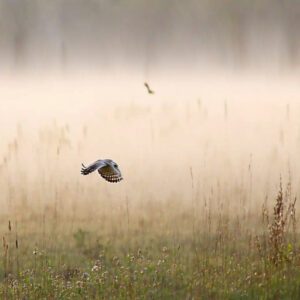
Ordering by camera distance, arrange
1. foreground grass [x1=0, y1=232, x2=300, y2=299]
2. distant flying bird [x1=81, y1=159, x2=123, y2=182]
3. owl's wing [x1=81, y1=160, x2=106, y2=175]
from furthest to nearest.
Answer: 1. foreground grass [x1=0, y1=232, x2=300, y2=299]
2. distant flying bird [x1=81, y1=159, x2=123, y2=182]
3. owl's wing [x1=81, y1=160, x2=106, y2=175]

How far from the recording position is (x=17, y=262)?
6496mm

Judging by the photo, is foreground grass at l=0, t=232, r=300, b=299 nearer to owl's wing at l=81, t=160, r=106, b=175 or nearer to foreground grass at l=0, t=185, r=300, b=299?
foreground grass at l=0, t=185, r=300, b=299

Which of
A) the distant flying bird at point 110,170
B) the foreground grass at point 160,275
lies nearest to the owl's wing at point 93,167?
the distant flying bird at point 110,170

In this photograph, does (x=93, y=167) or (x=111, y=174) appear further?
(x=111, y=174)

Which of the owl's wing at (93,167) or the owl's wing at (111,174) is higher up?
the owl's wing at (93,167)

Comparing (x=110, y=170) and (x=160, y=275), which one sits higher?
(x=110, y=170)

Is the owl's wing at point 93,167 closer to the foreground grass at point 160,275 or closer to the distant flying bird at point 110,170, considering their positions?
the distant flying bird at point 110,170

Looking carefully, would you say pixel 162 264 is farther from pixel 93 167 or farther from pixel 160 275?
pixel 93 167

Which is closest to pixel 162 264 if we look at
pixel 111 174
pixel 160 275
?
pixel 160 275

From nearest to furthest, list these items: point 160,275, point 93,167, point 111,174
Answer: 1. point 93,167
2. point 111,174
3. point 160,275

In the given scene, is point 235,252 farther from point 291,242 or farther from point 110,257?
point 110,257

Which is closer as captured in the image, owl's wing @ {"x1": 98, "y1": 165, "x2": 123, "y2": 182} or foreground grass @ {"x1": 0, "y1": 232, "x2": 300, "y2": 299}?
owl's wing @ {"x1": 98, "y1": 165, "x2": 123, "y2": 182}

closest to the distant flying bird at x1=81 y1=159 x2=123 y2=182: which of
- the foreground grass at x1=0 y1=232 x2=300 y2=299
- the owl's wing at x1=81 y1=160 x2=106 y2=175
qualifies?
the owl's wing at x1=81 y1=160 x2=106 y2=175

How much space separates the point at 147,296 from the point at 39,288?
0.93 meters
